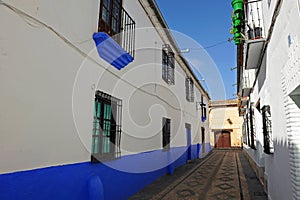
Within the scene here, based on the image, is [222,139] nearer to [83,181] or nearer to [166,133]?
[166,133]

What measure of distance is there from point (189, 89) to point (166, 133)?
6040mm

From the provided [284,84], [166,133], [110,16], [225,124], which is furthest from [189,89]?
[225,124]

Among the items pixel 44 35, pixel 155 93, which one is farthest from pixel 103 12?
pixel 155 93

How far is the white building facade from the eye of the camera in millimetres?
2615

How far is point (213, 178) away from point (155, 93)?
3.86 m

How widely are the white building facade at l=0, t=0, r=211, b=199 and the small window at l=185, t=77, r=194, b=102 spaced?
659 centimetres

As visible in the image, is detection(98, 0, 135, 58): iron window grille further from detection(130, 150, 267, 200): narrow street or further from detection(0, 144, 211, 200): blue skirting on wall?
detection(130, 150, 267, 200): narrow street

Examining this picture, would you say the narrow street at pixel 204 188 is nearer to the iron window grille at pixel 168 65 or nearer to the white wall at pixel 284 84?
the white wall at pixel 284 84

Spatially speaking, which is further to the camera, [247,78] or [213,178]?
[247,78]

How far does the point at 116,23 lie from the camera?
5.22 metres

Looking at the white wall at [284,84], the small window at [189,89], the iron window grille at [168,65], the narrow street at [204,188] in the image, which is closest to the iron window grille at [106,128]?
the narrow street at [204,188]

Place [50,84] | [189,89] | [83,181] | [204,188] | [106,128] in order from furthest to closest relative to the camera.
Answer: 1. [189,89]
2. [204,188]
3. [106,128]
4. [83,181]
5. [50,84]

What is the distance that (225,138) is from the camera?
1060 inches

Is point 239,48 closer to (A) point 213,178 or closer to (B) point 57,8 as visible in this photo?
(A) point 213,178
